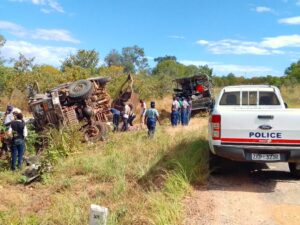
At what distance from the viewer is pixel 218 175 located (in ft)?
29.2

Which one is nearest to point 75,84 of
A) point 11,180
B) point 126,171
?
point 11,180

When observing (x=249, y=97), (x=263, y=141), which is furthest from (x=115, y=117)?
(x=263, y=141)

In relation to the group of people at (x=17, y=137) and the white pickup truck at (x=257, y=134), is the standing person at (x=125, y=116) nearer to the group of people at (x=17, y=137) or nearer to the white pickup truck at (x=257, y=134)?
the group of people at (x=17, y=137)

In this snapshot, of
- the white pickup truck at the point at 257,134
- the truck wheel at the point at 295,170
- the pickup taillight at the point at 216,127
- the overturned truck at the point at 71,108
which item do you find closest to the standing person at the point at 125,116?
the overturned truck at the point at 71,108

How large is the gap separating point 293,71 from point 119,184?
5364 centimetres

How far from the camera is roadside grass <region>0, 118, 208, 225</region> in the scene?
6.82 metres

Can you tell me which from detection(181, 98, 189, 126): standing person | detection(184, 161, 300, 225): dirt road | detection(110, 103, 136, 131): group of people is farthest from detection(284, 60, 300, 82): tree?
detection(184, 161, 300, 225): dirt road

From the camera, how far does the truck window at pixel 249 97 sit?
32.0ft

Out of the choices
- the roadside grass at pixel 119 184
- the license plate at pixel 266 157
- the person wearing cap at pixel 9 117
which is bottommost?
the roadside grass at pixel 119 184

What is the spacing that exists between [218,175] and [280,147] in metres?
1.60

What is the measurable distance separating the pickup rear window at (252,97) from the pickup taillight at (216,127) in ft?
5.79

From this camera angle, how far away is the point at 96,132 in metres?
15.9

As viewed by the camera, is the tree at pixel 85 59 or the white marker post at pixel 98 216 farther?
the tree at pixel 85 59

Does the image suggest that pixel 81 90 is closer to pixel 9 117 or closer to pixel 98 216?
pixel 9 117
